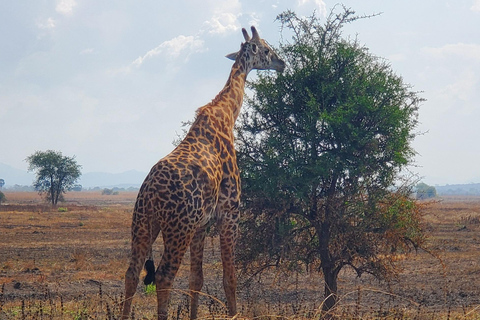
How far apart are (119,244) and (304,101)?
70.6 ft

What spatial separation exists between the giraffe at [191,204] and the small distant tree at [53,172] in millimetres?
66274

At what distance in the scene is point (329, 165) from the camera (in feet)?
34.1

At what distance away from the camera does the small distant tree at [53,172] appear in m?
71.0

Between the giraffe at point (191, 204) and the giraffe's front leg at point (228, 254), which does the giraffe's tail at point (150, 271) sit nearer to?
the giraffe at point (191, 204)

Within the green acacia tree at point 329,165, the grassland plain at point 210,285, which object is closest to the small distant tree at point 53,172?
the grassland plain at point 210,285

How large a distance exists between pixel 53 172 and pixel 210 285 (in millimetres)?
58765

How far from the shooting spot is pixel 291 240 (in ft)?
36.6

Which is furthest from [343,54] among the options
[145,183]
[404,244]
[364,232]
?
[145,183]

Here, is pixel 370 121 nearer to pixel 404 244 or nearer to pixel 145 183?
pixel 404 244

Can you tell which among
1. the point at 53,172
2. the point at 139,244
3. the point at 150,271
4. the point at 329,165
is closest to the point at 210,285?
the point at 329,165

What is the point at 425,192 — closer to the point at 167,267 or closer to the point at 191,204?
the point at 191,204

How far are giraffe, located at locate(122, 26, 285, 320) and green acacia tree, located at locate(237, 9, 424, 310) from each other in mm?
1965

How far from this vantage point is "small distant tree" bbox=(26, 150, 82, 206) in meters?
71.0

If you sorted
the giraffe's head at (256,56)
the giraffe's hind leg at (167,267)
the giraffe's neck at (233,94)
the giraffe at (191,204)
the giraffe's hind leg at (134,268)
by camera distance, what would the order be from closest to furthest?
the giraffe's hind leg at (134,268) → the giraffe's hind leg at (167,267) → the giraffe at (191,204) → the giraffe's neck at (233,94) → the giraffe's head at (256,56)
